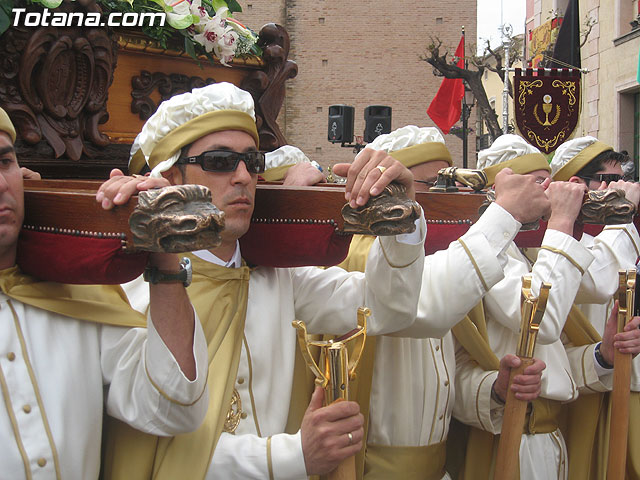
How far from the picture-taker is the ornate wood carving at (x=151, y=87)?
136 inches

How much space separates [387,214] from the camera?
6.42 feet

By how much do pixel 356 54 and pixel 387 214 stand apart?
27132mm

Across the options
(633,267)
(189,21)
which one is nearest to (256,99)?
(189,21)

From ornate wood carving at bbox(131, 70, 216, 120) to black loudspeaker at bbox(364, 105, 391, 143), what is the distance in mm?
9233

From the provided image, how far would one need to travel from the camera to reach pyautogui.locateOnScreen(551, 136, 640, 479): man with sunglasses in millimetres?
3602

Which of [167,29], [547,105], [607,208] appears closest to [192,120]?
[167,29]

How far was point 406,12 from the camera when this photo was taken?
2822 centimetres

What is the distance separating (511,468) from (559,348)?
93 centimetres

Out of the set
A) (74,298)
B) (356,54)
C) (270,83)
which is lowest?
(74,298)

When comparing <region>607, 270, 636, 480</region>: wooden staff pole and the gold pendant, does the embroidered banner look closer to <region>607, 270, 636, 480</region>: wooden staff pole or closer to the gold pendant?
<region>607, 270, 636, 480</region>: wooden staff pole

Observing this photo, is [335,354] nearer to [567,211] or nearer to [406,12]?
[567,211]

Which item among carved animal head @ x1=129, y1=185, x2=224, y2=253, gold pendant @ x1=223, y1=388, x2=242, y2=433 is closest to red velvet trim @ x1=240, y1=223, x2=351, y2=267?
gold pendant @ x1=223, y1=388, x2=242, y2=433

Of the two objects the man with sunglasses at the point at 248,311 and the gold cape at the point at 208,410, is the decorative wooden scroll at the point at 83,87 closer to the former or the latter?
the man with sunglasses at the point at 248,311

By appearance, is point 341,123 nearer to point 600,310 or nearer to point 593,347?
point 600,310
